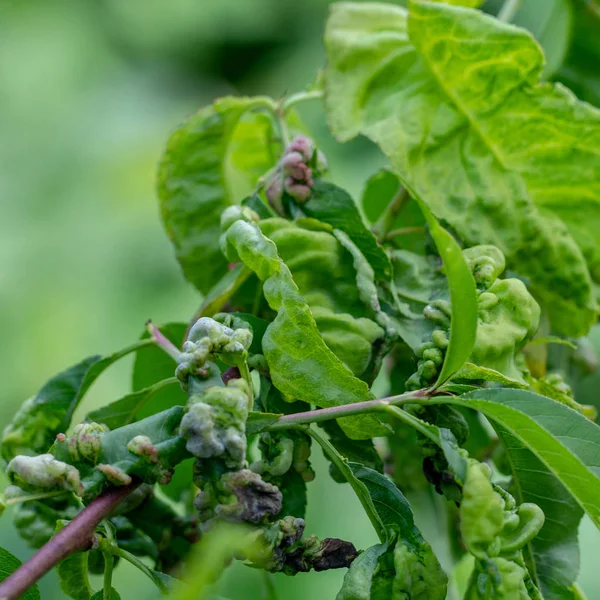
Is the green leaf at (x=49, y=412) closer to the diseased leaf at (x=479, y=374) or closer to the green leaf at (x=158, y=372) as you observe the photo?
the green leaf at (x=158, y=372)

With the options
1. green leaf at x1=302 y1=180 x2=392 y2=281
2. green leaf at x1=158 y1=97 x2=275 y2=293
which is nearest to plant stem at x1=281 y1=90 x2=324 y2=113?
green leaf at x1=158 y1=97 x2=275 y2=293

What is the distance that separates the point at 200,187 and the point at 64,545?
46 centimetres

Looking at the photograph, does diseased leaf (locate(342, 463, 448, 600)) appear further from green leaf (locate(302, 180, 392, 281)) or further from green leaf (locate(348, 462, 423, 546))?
green leaf (locate(302, 180, 392, 281))

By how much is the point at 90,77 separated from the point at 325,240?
216 centimetres

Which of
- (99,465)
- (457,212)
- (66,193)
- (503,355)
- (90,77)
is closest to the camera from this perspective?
(99,465)

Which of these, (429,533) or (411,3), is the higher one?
(411,3)

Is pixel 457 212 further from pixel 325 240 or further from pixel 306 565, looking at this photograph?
pixel 306 565

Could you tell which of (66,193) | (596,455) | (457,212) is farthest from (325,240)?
(66,193)

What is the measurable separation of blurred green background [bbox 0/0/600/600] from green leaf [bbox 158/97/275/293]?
1.46 ft

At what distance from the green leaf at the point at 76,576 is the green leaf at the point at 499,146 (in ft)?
1.38

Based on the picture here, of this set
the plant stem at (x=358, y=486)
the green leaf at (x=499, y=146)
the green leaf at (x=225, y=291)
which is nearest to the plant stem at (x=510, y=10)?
the green leaf at (x=499, y=146)

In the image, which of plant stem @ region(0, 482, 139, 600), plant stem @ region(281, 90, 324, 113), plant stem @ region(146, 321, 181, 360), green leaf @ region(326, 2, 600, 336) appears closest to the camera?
plant stem @ region(0, 482, 139, 600)

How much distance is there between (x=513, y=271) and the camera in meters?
0.77

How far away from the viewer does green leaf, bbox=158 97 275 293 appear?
83 cm
